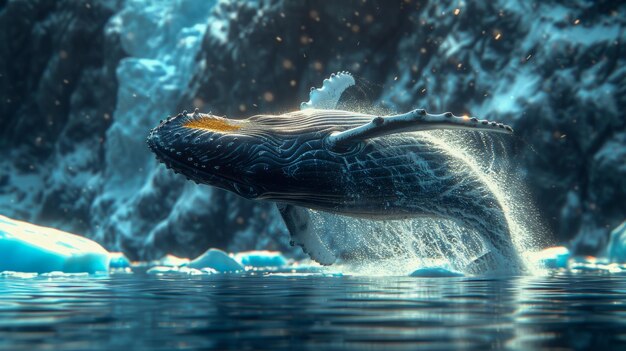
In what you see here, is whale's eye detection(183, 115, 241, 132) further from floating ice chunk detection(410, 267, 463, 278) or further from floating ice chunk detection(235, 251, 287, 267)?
floating ice chunk detection(235, 251, 287, 267)

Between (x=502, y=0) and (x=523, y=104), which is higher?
(x=502, y=0)

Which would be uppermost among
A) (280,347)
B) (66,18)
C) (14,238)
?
(66,18)

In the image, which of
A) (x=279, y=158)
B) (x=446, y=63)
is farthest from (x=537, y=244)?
(x=279, y=158)

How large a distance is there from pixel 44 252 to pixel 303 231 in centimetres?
413

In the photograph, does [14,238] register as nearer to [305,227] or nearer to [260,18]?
[305,227]

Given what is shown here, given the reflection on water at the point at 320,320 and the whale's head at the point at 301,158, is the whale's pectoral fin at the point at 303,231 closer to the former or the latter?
the whale's head at the point at 301,158

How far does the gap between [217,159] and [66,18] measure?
24.0 meters

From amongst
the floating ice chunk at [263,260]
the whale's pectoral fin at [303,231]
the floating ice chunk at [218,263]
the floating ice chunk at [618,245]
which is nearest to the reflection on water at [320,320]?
the whale's pectoral fin at [303,231]

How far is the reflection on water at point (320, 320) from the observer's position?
2299 millimetres

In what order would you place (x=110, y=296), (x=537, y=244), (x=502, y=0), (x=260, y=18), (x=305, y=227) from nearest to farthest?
(x=110, y=296) < (x=305, y=227) < (x=537, y=244) < (x=502, y=0) < (x=260, y=18)

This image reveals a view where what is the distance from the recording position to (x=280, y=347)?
86.0 inches

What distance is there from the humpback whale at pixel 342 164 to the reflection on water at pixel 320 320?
8.31ft

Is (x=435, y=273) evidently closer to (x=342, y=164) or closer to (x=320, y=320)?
(x=342, y=164)

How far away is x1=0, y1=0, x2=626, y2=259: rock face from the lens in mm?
13039
